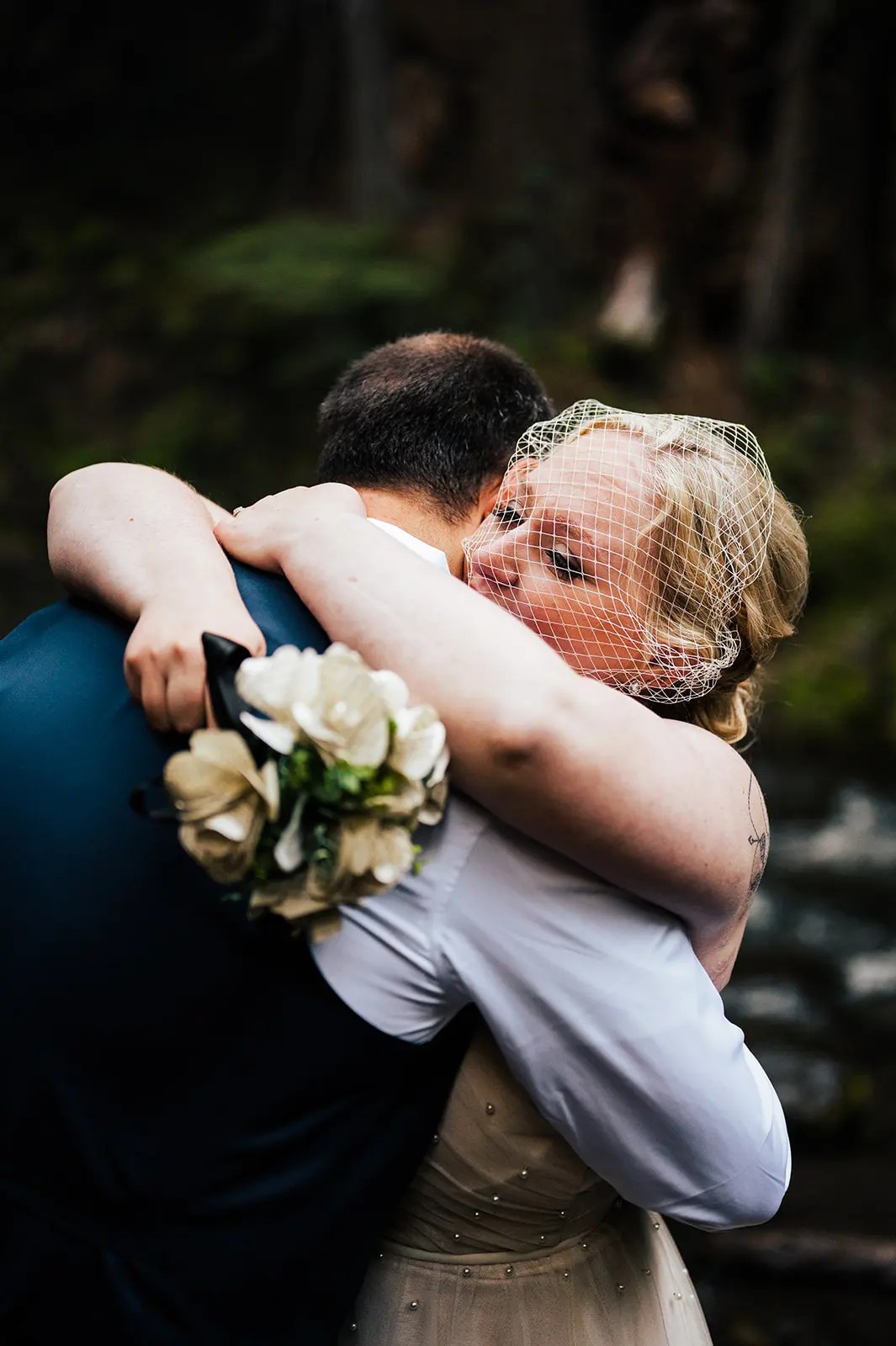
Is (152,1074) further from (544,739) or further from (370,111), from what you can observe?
(370,111)

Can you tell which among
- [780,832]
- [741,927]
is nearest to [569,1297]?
[741,927]

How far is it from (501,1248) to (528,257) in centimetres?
1194

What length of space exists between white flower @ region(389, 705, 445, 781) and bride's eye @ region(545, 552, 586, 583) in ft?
1.95

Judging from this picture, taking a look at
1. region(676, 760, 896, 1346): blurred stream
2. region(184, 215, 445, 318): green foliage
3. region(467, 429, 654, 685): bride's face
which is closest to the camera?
region(467, 429, 654, 685): bride's face

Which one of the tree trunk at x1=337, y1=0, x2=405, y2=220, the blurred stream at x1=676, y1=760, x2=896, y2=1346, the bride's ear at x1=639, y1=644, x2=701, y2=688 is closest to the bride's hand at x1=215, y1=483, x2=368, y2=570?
the bride's ear at x1=639, y1=644, x2=701, y2=688

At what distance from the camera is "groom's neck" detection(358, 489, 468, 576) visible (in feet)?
6.77

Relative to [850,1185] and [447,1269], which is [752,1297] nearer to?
[850,1185]

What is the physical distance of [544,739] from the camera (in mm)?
1360

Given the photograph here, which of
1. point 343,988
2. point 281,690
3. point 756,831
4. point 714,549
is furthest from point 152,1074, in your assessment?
point 714,549

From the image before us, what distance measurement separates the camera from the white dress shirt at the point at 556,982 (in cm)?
149

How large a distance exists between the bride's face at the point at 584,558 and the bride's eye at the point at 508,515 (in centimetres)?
4

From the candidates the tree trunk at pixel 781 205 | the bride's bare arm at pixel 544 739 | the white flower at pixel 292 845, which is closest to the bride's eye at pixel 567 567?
the bride's bare arm at pixel 544 739

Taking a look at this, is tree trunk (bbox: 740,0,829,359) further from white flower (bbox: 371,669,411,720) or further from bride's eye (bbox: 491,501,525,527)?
white flower (bbox: 371,669,411,720)

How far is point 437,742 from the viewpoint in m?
1.33
